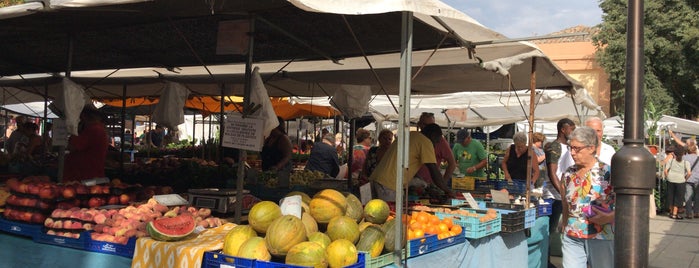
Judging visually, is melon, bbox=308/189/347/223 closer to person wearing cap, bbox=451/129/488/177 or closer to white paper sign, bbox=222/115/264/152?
white paper sign, bbox=222/115/264/152

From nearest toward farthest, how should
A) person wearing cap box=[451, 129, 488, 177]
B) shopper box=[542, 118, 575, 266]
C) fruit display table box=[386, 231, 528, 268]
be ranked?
fruit display table box=[386, 231, 528, 268], shopper box=[542, 118, 575, 266], person wearing cap box=[451, 129, 488, 177]

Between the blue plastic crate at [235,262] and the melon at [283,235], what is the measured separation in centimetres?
16

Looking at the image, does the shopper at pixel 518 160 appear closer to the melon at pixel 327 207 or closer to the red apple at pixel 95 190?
the melon at pixel 327 207

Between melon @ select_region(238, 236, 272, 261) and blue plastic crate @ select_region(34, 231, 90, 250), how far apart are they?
1520 millimetres

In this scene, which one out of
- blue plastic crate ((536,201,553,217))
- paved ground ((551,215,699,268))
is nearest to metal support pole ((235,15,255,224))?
blue plastic crate ((536,201,553,217))

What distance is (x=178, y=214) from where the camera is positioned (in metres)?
4.61

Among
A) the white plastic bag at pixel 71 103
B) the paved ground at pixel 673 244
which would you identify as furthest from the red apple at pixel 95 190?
the paved ground at pixel 673 244

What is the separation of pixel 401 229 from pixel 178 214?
1.84m

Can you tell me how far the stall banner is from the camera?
3.76 m

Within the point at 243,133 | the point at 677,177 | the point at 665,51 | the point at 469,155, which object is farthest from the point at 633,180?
the point at 665,51

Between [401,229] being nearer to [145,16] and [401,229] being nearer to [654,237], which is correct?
[145,16]

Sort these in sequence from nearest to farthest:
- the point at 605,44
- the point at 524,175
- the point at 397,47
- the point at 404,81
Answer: the point at 404,81 → the point at 397,47 → the point at 524,175 → the point at 605,44

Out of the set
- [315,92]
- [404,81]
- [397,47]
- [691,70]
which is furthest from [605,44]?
[404,81]

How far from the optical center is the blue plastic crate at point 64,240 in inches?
173
